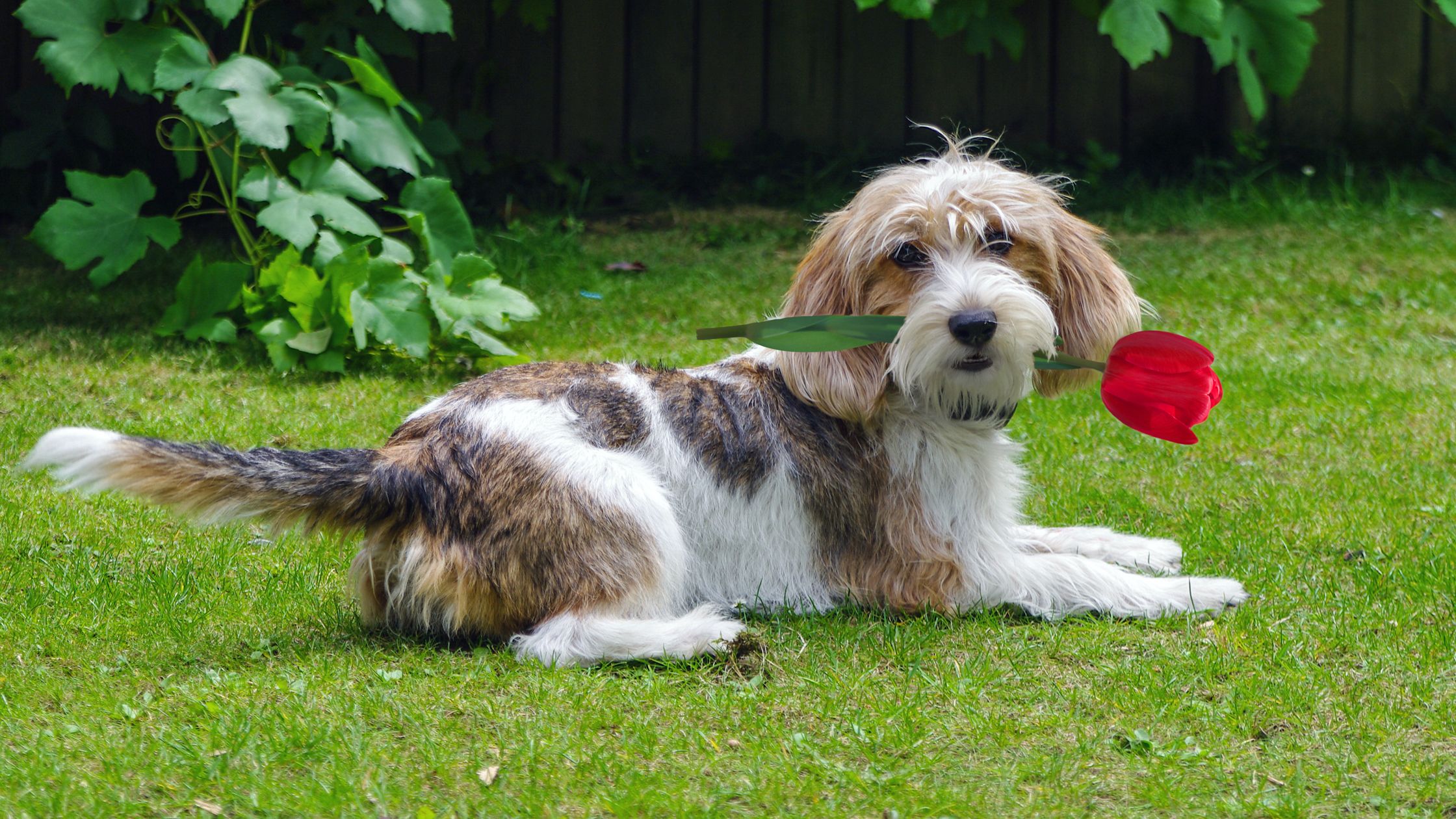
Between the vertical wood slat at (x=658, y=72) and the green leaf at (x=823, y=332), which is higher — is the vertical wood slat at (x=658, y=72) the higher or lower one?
the higher one

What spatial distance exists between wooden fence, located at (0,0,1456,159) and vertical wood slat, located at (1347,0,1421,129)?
10 mm

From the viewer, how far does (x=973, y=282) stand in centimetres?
364

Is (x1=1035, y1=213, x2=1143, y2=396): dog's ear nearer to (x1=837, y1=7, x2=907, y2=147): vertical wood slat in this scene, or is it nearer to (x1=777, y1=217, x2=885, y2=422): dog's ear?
(x1=777, y1=217, x2=885, y2=422): dog's ear

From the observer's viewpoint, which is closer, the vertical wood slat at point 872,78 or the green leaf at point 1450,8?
the green leaf at point 1450,8

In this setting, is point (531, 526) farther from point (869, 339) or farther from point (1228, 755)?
point (1228, 755)

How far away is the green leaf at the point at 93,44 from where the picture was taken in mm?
6129

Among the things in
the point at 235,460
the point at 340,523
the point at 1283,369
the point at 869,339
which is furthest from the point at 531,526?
the point at 1283,369

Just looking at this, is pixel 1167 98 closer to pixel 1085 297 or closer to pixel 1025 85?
pixel 1025 85

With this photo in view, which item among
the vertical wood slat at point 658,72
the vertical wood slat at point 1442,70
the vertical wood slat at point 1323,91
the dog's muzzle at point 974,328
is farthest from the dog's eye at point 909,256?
the vertical wood slat at point 1442,70

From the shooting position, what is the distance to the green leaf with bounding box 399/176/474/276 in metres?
6.81

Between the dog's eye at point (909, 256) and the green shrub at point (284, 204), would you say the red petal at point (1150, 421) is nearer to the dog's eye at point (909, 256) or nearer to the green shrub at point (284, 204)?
the dog's eye at point (909, 256)

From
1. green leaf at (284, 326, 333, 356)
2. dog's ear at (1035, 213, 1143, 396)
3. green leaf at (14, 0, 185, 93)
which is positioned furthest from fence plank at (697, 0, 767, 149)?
dog's ear at (1035, 213, 1143, 396)

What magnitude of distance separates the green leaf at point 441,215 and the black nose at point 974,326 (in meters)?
3.74

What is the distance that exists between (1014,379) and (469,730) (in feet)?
5.48
